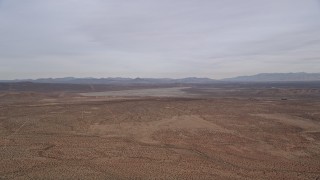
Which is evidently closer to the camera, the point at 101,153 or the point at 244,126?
the point at 101,153

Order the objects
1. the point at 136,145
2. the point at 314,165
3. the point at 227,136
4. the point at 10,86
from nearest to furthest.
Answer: the point at 314,165, the point at 136,145, the point at 227,136, the point at 10,86

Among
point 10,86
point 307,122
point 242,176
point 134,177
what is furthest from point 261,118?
point 10,86

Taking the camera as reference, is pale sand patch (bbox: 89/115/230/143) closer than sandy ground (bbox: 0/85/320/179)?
No

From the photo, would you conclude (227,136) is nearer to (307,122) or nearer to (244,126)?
(244,126)

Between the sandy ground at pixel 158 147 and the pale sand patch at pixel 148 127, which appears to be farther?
the pale sand patch at pixel 148 127

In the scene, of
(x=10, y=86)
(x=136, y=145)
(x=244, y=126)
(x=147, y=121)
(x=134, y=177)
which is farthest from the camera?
(x=10, y=86)
